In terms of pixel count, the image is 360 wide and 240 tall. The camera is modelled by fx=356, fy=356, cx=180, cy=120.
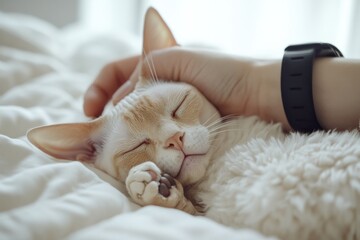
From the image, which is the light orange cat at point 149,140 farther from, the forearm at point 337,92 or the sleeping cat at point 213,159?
the forearm at point 337,92

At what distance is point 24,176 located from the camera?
0.60 meters

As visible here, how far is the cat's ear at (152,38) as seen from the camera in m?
0.95

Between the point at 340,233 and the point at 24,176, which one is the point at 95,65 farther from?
the point at 340,233

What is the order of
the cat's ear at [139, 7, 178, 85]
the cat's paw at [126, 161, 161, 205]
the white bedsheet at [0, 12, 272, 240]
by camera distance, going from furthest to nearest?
the cat's ear at [139, 7, 178, 85], the cat's paw at [126, 161, 161, 205], the white bedsheet at [0, 12, 272, 240]

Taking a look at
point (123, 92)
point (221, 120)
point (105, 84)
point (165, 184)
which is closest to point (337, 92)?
point (221, 120)

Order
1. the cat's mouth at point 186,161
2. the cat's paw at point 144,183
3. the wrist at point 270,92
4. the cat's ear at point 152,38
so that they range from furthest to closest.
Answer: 1. the cat's ear at point 152,38
2. the wrist at point 270,92
3. the cat's mouth at point 186,161
4. the cat's paw at point 144,183

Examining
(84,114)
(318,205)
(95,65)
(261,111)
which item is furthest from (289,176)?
(95,65)

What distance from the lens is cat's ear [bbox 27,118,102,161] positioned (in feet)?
2.48

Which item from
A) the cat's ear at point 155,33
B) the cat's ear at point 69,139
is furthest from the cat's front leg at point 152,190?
the cat's ear at point 155,33

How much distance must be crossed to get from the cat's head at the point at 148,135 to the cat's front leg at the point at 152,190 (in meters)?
0.09

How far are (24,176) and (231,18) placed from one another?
1855 mm

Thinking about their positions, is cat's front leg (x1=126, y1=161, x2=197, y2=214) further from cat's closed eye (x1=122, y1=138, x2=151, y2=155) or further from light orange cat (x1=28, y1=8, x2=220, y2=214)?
cat's closed eye (x1=122, y1=138, x2=151, y2=155)

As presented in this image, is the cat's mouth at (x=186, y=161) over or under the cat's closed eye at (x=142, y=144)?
under

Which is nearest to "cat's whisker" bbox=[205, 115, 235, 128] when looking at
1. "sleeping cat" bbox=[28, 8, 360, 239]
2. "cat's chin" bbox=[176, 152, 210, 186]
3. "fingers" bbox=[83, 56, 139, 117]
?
"sleeping cat" bbox=[28, 8, 360, 239]
